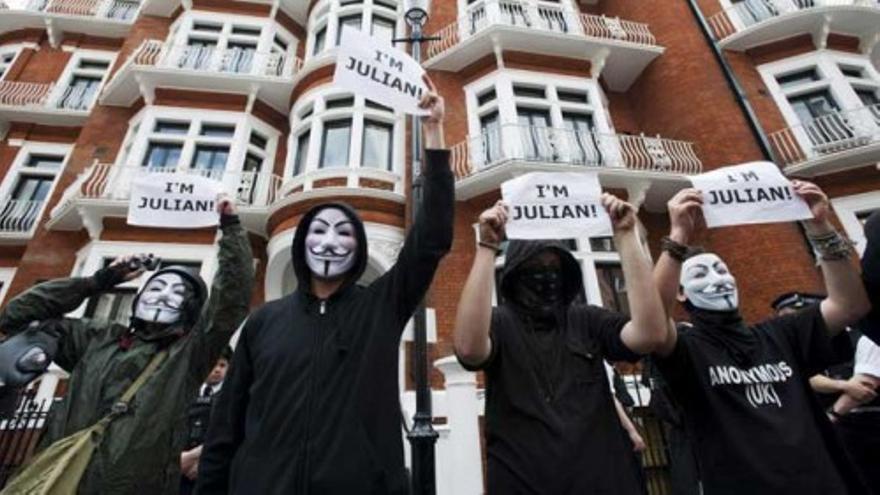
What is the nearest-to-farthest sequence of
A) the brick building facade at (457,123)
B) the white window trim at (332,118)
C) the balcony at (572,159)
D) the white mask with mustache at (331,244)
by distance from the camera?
the white mask with mustache at (331,244)
the balcony at (572,159)
the brick building facade at (457,123)
the white window trim at (332,118)

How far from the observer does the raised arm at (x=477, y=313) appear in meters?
2.29

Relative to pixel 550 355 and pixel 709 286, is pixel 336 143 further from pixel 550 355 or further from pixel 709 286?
pixel 550 355

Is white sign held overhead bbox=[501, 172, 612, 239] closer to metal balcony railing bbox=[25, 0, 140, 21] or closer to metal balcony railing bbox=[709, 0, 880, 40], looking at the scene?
metal balcony railing bbox=[709, 0, 880, 40]

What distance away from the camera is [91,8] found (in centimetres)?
1633

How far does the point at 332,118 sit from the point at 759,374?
1076 centimetres

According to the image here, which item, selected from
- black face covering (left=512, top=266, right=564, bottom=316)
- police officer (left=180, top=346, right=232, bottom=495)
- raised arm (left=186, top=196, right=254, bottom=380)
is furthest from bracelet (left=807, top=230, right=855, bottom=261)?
police officer (left=180, top=346, right=232, bottom=495)

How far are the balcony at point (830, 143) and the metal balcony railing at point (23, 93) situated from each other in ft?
66.7

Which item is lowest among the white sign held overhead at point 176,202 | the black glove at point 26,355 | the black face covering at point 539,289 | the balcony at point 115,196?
the black glove at point 26,355

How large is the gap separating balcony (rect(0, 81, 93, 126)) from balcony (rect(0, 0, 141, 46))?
8.01 feet

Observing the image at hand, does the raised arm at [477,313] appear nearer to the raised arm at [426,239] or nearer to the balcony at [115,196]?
the raised arm at [426,239]

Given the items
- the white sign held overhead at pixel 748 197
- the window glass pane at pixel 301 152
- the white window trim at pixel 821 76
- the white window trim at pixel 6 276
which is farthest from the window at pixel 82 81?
the white window trim at pixel 821 76

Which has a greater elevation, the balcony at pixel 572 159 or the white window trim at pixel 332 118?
the white window trim at pixel 332 118

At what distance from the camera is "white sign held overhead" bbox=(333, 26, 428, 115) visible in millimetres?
3066

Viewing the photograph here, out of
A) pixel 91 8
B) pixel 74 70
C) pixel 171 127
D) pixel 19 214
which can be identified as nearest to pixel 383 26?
pixel 171 127
